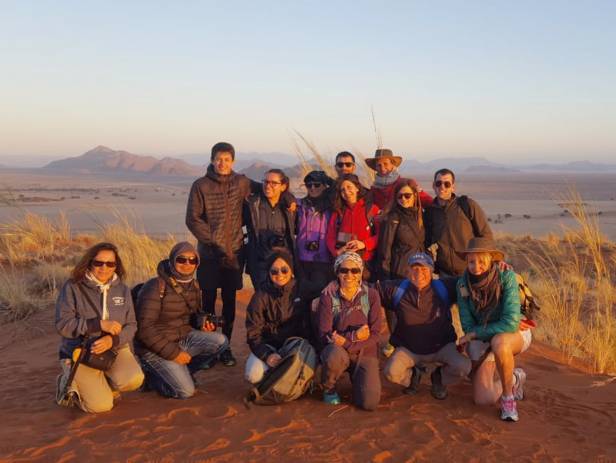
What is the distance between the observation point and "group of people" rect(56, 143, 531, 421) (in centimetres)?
484

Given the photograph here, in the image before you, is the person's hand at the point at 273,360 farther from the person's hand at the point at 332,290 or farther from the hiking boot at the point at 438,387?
the hiking boot at the point at 438,387

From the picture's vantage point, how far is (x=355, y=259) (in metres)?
4.92

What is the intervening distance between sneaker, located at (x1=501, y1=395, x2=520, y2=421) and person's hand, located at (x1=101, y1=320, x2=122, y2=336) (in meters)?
3.20

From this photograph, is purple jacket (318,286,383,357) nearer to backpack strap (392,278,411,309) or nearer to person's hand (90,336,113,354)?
backpack strap (392,278,411,309)

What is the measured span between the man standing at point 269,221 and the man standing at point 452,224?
1475mm

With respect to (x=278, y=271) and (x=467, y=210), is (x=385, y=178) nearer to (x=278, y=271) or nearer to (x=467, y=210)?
(x=467, y=210)

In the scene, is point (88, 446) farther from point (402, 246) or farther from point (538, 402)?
point (538, 402)

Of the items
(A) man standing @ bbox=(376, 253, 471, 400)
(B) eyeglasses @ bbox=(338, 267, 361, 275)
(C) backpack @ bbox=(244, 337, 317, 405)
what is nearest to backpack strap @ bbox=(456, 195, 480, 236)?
(A) man standing @ bbox=(376, 253, 471, 400)

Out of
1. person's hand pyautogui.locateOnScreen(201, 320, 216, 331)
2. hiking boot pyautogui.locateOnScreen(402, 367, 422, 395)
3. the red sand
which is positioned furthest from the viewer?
person's hand pyautogui.locateOnScreen(201, 320, 216, 331)

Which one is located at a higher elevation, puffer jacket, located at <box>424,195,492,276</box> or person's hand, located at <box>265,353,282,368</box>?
puffer jacket, located at <box>424,195,492,276</box>

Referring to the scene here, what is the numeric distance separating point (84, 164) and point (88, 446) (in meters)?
109

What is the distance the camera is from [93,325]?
4.85 m

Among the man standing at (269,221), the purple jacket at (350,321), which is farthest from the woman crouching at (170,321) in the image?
the purple jacket at (350,321)

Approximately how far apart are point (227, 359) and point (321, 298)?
1568mm
